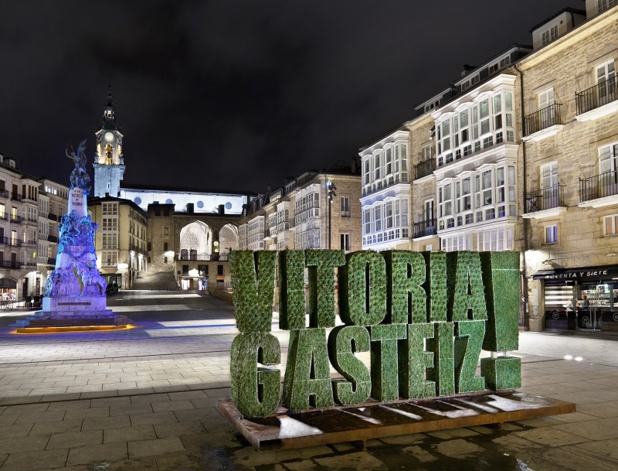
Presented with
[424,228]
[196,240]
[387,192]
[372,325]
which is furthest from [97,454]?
[196,240]

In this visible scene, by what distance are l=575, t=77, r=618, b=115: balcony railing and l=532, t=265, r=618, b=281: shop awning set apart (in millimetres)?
7162

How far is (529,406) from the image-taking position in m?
9.38

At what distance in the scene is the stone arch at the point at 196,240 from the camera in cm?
11800

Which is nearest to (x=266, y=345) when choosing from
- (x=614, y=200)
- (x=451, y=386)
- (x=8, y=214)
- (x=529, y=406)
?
(x=451, y=386)

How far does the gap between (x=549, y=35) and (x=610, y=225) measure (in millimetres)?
11104

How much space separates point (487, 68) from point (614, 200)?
47.3 ft

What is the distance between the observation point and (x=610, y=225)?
23.8 metres

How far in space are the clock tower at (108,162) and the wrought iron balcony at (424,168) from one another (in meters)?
97.8

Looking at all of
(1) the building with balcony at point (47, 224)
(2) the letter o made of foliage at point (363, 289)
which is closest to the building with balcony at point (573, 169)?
(2) the letter o made of foliage at point (363, 289)

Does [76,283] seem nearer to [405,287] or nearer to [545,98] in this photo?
[405,287]

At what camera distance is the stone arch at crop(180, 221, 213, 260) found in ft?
387

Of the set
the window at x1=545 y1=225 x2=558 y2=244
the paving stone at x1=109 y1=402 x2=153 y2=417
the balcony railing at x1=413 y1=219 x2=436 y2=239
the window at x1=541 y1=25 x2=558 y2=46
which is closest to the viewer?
the paving stone at x1=109 y1=402 x2=153 y2=417

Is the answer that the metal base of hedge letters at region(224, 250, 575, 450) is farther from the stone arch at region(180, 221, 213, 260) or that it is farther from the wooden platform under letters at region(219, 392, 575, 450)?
the stone arch at region(180, 221, 213, 260)

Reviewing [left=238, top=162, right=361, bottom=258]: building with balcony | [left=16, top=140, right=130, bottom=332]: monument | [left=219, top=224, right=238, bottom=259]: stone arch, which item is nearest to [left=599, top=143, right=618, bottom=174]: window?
[left=16, top=140, right=130, bottom=332]: monument
